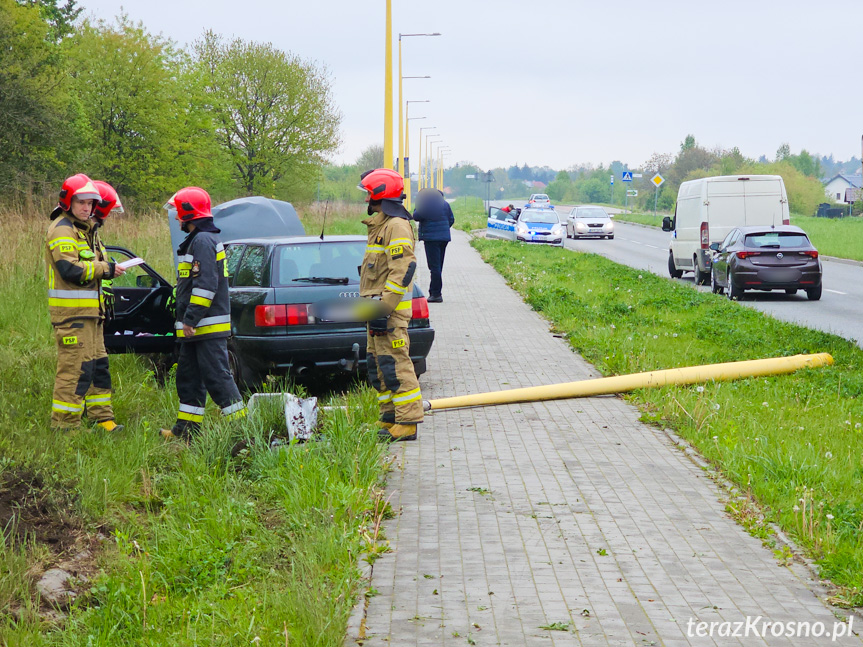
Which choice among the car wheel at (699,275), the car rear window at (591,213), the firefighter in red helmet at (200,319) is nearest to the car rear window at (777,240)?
the car wheel at (699,275)

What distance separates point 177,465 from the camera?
5.88m

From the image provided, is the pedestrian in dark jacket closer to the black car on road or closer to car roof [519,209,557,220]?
the black car on road

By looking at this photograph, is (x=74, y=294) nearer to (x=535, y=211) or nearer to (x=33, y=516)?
(x=33, y=516)

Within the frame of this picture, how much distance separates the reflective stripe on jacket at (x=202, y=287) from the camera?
254 inches

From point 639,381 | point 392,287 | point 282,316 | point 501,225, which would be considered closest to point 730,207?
point 639,381

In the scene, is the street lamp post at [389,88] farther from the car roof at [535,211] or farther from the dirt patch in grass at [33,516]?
the dirt patch in grass at [33,516]

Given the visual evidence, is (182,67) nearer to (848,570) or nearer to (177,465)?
(177,465)

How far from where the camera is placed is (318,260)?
8.46m

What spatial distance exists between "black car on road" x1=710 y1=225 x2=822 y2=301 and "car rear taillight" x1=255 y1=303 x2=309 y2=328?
40.5 ft

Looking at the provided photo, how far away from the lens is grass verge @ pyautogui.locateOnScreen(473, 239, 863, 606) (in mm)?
4988

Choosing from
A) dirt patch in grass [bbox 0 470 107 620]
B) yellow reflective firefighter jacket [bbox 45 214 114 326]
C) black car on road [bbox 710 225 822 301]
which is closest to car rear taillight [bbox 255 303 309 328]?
yellow reflective firefighter jacket [bbox 45 214 114 326]

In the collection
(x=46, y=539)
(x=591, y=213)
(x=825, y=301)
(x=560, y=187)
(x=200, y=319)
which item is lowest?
(x=825, y=301)

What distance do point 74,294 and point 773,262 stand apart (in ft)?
47.8

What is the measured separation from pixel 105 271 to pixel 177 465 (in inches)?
69.9
